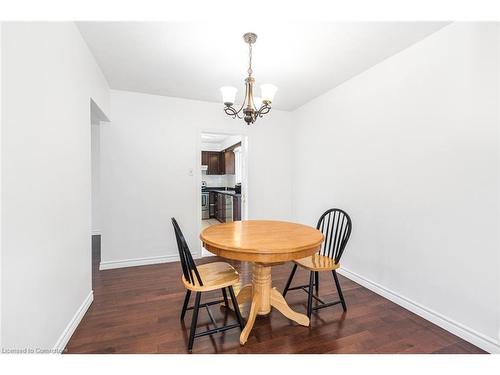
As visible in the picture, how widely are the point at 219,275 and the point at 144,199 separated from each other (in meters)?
2.06

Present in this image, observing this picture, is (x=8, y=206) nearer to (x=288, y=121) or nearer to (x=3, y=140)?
(x=3, y=140)

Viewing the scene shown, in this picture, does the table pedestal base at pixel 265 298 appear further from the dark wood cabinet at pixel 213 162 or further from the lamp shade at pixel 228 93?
the dark wood cabinet at pixel 213 162

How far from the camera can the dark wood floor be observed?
159cm

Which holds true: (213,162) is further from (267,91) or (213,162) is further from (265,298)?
(265,298)

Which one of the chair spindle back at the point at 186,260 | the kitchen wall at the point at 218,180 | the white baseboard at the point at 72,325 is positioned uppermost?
the kitchen wall at the point at 218,180

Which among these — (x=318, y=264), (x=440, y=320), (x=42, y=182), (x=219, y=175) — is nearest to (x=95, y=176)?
(x=219, y=175)

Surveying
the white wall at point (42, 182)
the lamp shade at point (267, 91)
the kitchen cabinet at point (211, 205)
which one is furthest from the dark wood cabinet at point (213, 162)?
the lamp shade at point (267, 91)

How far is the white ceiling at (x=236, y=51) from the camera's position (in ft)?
6.07

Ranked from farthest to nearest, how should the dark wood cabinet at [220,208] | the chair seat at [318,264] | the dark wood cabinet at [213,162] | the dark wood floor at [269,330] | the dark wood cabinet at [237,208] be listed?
the dark wood cabinet at [213,162] → the dark wood cabinet at [220,208] → the dark wood cabinet at [237,208] → the chair seat at [318,264] → the dark wood floor at [269,330]

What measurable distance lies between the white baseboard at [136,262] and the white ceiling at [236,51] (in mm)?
2402

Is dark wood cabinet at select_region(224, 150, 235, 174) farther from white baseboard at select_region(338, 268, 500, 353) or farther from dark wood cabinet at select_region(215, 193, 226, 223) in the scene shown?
white baseboard at select_region(338, 268, 500, 353)

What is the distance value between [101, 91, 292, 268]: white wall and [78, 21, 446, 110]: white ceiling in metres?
0.41

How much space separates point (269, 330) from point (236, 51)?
2.49 metres

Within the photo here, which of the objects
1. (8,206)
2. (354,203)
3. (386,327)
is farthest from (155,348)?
(354,203)
